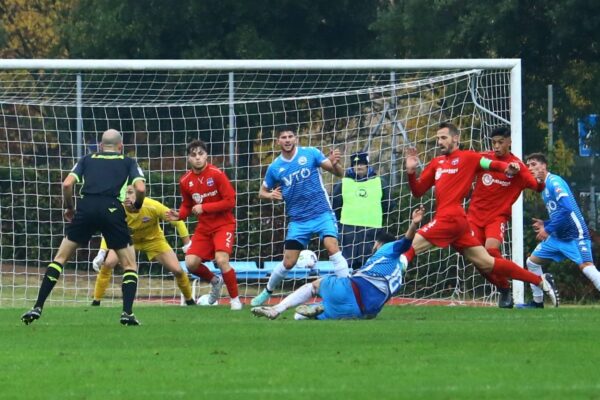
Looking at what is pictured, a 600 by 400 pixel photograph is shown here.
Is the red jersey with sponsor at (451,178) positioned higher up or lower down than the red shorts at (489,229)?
higher up

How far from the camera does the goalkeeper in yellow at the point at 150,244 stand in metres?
18.3

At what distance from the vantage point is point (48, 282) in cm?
1421

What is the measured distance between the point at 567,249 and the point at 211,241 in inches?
167

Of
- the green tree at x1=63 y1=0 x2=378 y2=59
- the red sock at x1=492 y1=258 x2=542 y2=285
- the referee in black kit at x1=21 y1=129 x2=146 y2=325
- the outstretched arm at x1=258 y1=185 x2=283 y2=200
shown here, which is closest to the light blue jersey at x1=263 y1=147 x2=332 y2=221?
the outstretched arm at x1=258 y1=185 x2=283 y2=200

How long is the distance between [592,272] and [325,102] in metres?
6.10

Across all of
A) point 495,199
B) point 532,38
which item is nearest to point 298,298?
point 495,199

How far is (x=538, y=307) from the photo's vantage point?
17625 millimetres

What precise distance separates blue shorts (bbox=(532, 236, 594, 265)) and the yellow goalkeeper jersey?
176 inches

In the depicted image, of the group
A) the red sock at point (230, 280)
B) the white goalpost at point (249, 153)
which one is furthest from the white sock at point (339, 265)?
the white goalpost at point (249, 153)

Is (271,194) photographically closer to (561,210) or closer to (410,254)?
(410,254)

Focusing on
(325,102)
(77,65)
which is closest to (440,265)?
(325,102)

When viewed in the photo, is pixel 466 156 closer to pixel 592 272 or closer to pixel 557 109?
pixel 592 272

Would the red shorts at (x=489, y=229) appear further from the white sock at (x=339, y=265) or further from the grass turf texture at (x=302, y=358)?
the grass turf texture at (x=302, y=358)

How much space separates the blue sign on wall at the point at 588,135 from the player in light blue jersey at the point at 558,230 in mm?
5188
